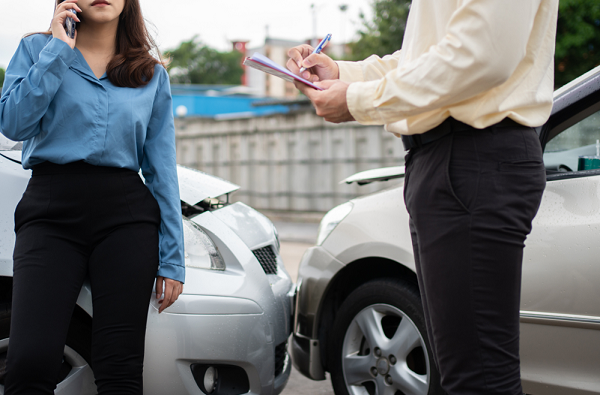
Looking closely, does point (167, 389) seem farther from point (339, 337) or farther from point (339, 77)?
point (339, 77)

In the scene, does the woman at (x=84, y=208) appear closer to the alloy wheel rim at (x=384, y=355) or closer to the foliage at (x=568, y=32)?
the alloy wheel rim at (x=384, y=355)

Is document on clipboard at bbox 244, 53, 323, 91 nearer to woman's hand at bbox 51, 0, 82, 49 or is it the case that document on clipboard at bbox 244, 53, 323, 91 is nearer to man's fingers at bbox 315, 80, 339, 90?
man's fingers at bbox 315, 80, 339, 90

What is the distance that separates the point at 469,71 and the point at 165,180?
1.04 m

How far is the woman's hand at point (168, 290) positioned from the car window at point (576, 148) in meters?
1.70

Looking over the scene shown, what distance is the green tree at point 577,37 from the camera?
12.3m

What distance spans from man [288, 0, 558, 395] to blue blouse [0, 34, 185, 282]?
2.55 ft

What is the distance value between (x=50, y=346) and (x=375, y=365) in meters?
1.43

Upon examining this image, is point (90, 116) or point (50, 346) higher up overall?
point (90, 116)

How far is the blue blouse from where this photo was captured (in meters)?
1.62

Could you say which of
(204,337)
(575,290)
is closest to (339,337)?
(204,337)

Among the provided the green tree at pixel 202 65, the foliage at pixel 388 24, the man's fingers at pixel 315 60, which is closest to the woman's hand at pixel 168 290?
the man's fingers at pixel 315 60

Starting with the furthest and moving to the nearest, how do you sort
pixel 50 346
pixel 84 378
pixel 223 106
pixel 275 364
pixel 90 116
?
1. pixel 223 106
2. pixel 275 364
3. pixel 84 378
4. pixel 90 116
5. pixel 50 346

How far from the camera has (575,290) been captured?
6.63 ft

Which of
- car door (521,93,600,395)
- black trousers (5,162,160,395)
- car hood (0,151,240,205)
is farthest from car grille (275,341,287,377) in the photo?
car door (521,93,600,395)
